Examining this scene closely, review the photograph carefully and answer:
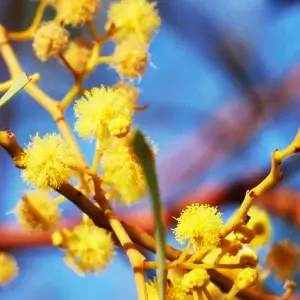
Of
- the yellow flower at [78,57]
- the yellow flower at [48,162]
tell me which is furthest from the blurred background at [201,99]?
the yellow flower at [48,162]

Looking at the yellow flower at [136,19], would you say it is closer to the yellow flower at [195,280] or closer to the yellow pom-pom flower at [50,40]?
the yellow pom-pom flower at [50,40]

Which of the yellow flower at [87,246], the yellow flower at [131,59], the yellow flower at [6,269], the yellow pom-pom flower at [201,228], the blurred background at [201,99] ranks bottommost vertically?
the yellow pom-pom flower at [201,228]

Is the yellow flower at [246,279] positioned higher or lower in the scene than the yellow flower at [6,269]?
lower

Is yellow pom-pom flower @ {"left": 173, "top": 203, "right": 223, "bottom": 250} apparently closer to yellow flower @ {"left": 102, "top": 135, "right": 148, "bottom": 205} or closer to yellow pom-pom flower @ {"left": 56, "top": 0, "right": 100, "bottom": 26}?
yellow flower @ {"left": 102, "top": 135, "right": 148, "bottom": 205}

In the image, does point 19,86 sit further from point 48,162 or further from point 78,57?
point 78,57

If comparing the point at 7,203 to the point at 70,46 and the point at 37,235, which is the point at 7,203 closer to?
the point at 37,235

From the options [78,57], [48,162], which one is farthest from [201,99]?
[48,162]

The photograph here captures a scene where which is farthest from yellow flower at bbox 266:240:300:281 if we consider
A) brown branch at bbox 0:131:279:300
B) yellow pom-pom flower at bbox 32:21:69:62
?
yellow pom-pom flower at bbox 32:21:69:62
